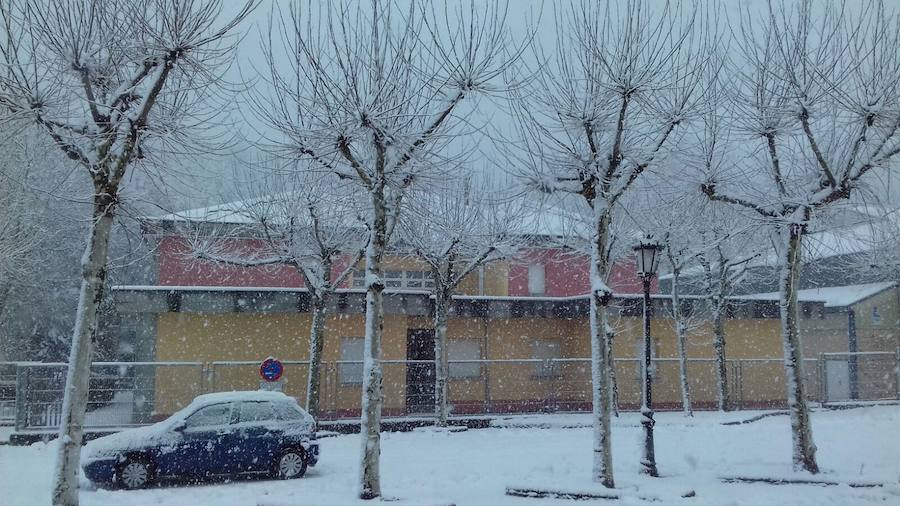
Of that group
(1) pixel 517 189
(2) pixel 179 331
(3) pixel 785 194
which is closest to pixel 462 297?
(2) pixel 179 331

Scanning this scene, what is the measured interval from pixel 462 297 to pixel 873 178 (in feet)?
41.1

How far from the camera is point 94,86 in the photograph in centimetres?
1077

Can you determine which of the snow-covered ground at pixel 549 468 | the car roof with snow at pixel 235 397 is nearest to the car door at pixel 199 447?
the car roof with snow at pixel 235 397

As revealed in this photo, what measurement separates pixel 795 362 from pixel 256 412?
941 centimetres

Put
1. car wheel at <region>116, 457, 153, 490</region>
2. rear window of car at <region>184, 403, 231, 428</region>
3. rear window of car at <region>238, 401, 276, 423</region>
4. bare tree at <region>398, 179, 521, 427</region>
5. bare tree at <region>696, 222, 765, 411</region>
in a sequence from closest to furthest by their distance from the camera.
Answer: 1. car wheel at <region>116, 457, 153, 490</region>
2. rear window of car at <region>184, 403, 231, 428</region>
3. rear window of car at <region>238, 401, 276, 423</region>
4. bare tree at <region>398, 179, 521, 427</region>
5. bare tree at <region>696, 222, 765, 411</region>

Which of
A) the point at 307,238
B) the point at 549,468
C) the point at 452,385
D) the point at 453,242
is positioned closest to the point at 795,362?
the point at 549,468

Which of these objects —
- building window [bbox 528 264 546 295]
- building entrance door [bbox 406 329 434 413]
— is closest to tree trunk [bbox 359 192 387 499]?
building entrance door [bbox 406 329 434 413]

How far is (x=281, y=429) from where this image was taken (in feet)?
46.3

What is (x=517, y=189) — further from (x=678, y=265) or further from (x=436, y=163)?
(x=678, y=265)

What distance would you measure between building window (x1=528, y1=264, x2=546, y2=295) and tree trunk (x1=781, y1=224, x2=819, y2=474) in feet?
50.3

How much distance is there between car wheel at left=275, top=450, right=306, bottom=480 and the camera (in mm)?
13977

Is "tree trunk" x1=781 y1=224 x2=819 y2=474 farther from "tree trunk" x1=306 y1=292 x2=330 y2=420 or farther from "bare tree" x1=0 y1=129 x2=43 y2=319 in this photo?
"bare tree" x1=0 y1=129 x2=43 y2=319

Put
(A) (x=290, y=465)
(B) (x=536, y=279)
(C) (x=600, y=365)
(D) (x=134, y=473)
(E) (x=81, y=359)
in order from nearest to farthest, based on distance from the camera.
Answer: (E) (x=81, y=359) → (C) (x=600, y=365) → (D) (x=134, y=473) → (A) (x=290, y=465) → (B) (x=536, y=279)

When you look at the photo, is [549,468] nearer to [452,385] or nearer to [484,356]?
[452,385]
